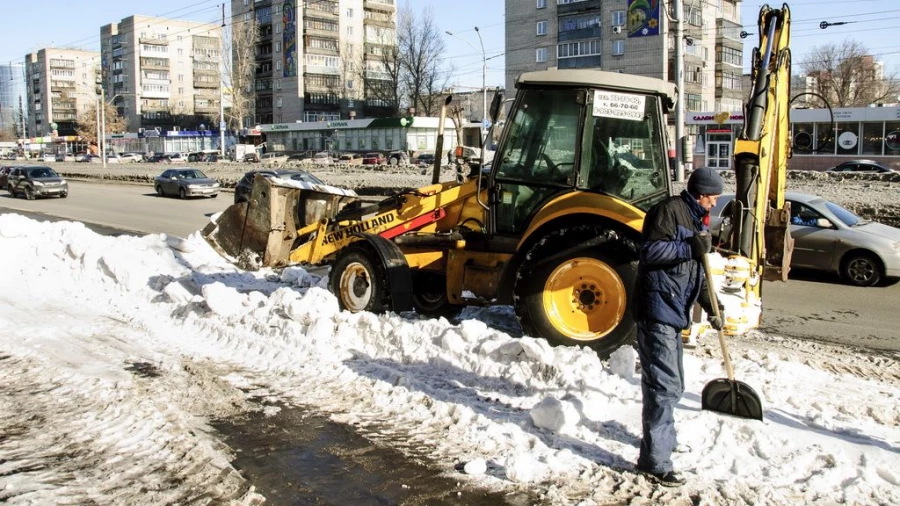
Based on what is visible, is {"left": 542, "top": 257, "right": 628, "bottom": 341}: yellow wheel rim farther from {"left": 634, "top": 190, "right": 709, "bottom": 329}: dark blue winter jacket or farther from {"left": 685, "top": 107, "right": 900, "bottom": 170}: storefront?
{"left": 685, "top": 107, "right": 900, "bottom": 170}: storefront

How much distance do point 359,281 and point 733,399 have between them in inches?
175

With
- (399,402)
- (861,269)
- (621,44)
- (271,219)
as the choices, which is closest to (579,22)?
(621,44)

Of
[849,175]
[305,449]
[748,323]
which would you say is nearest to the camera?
[305,449]

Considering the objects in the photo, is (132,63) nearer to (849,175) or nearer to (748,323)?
(849,175)

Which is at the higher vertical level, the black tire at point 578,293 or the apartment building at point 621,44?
the apartment building at point 621,44

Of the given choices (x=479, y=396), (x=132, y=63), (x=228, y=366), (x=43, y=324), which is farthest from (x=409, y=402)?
(x=132, y=63)

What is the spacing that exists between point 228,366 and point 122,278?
12.7 feet

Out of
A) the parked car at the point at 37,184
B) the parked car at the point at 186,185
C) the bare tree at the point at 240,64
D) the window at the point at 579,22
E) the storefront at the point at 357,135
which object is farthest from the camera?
the bare tree at the point at 240,64

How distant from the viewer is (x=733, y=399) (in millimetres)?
5426

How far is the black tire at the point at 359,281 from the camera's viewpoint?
8.30 meters

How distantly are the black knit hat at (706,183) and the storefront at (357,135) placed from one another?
72910 millimetres

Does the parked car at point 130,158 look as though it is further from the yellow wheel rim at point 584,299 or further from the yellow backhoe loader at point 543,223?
the yellow wheel rim at point 584,299

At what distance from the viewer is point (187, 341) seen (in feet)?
26.6

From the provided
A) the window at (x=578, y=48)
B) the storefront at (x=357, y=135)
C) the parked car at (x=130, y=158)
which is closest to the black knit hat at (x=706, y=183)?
the window at (x=578, y=48)
